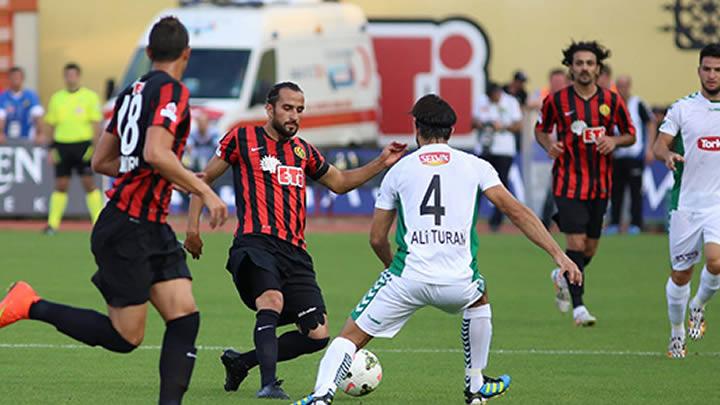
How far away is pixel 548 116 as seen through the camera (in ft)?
44.9

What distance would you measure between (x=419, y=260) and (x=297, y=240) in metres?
1.32

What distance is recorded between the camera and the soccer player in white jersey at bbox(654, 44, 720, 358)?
36.8ft

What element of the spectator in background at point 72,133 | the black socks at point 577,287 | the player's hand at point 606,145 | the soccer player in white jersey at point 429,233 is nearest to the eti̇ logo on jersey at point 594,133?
the player's hand at point 606,145

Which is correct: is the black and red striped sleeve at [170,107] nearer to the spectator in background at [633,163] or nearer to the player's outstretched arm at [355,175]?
the player's outstretched arm at [355,175]

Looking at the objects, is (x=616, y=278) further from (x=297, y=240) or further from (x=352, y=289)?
(x=297, y=240)

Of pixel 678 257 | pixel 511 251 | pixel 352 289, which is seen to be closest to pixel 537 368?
pixel 678 257

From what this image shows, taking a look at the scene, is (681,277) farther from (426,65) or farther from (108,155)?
(426,65)

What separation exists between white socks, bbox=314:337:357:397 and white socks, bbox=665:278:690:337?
377 centimetres

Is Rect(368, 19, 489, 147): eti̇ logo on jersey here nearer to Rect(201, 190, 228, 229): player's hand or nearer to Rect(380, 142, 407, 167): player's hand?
Rect(380, 142, 407, 167): player's hand

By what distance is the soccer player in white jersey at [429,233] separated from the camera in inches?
330

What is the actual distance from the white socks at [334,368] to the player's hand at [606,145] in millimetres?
5447

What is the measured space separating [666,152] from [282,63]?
615 inches

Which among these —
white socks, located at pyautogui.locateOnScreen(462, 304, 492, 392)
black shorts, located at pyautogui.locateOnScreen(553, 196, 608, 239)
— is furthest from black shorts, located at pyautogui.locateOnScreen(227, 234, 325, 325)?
black shorts, located at pyautogui.locateOnScreen(553, 196, 608, 239)

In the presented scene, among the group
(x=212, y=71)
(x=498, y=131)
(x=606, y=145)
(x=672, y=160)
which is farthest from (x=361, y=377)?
(x=212, y=71)
